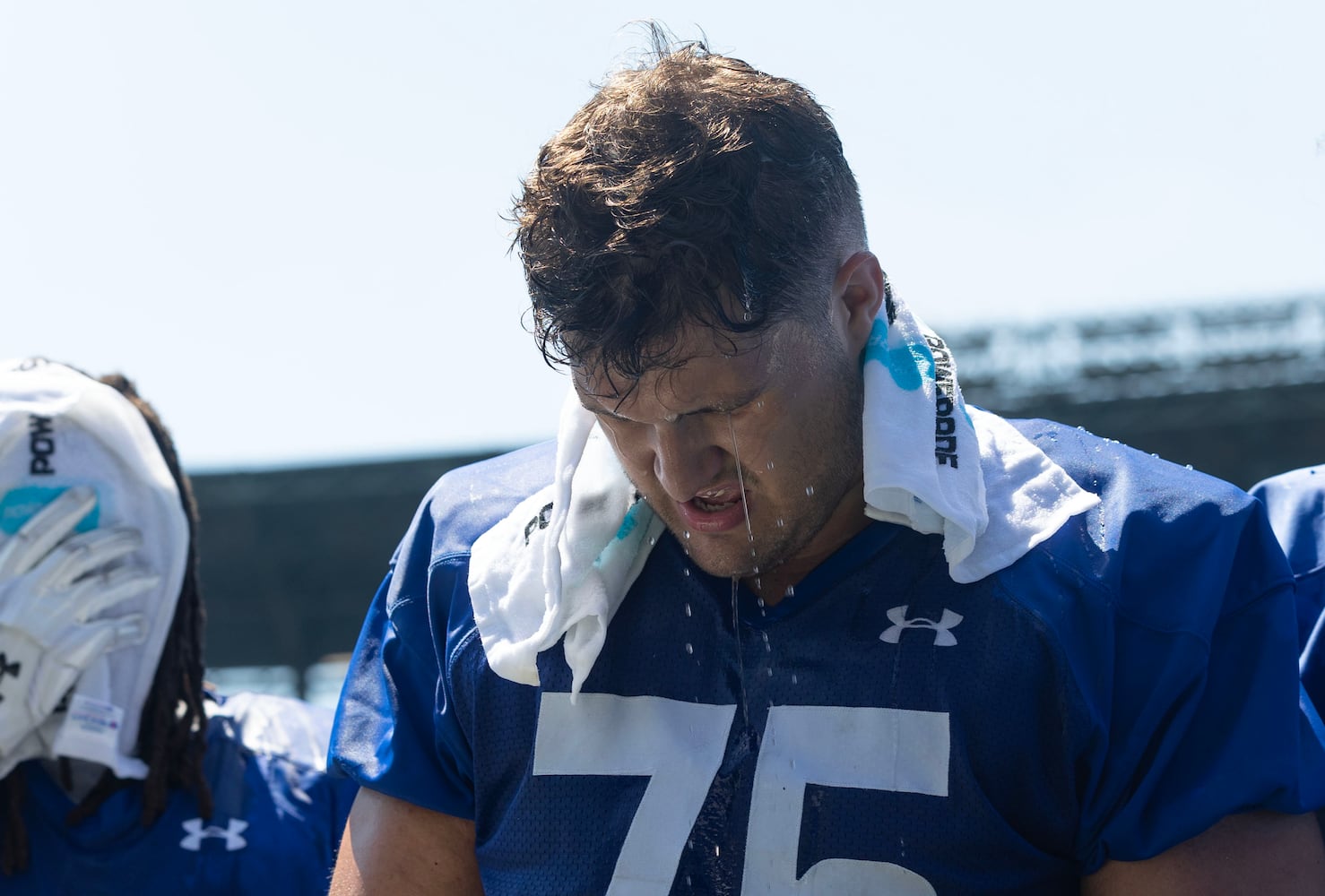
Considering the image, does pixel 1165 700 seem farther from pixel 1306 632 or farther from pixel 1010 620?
pixel 1306 632

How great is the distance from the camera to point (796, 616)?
84.4 inches

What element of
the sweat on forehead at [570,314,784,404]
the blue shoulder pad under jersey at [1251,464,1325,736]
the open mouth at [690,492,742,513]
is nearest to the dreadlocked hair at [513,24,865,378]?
the sweat on forehead at [570,314,784,404]

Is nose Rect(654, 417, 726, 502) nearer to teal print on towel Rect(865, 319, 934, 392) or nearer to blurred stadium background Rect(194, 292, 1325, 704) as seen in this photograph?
teal print on towel Rect(865, 319, 934, 392)

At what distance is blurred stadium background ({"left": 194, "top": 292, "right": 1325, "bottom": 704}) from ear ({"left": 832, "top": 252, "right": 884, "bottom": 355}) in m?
10.5

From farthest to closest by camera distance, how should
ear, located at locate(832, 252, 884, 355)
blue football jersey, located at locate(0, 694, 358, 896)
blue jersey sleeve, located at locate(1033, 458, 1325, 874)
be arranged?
1. blue football jersey, located at locate(0, 694, 358, 896)
2. ear, located at locate(832, 252, 884, 355)
3. blue jersey sleeve, located at locate(1033, 458, 1325, 874)

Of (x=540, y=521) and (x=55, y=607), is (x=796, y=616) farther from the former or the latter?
(x=55, y=607)

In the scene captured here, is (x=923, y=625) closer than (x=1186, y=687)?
No

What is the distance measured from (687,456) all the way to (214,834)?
4.39 feet

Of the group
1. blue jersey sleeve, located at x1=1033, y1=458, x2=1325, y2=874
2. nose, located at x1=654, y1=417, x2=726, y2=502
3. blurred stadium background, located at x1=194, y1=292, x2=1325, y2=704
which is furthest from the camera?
blurred stadium background, located at x1=194, y1=292, x2=1325, y2=704

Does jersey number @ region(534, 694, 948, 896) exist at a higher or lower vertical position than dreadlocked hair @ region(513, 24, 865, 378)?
lower

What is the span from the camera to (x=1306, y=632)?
2387 millimetres

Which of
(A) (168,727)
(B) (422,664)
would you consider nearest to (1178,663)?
(B) (422,664)

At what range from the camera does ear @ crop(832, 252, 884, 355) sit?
2119 mm

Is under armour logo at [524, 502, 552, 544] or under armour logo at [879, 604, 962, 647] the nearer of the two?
under armour logo at [879, 604, 962, 647]
